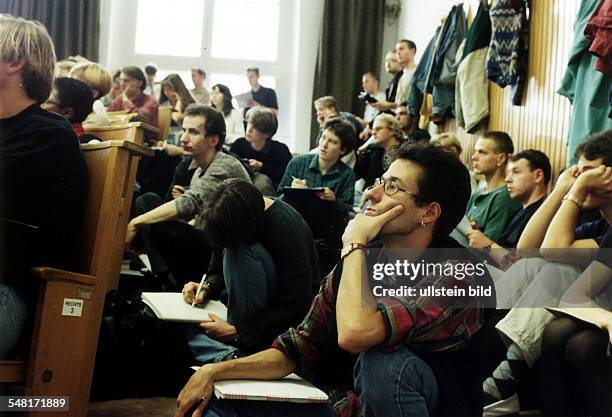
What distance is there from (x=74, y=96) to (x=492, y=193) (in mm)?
1561

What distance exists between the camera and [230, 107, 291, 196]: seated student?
4.02 meters

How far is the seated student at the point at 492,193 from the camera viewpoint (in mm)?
2844

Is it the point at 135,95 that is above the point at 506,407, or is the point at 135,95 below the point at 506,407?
above

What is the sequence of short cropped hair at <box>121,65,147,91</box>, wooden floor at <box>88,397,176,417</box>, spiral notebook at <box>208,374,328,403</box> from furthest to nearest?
1. short cropped hair at <box>121,65,147,91</box>
2. wooden floor at <box>88,397,176,417</box>
3. spiral notebook at <box>208,374,328,403</box>

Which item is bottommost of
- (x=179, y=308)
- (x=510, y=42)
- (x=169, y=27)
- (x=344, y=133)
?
(x=179, y=308)

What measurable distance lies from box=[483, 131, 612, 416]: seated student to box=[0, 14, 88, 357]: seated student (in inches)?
40.3

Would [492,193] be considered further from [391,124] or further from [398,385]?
[398,385]

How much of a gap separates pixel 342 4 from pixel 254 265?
17.5 feet

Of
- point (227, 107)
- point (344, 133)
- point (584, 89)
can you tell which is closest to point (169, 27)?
point (227, 107)

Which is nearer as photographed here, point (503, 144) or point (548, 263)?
point (548, 263)

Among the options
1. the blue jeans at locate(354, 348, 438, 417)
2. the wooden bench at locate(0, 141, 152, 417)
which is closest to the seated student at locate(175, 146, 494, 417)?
the blue jeans at locate(354, 348, 438, 417)

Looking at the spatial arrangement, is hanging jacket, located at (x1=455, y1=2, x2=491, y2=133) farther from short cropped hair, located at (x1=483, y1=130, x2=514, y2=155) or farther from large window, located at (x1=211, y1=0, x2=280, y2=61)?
large window, located at (x1=211, y1=0, x2=280, y2=61)

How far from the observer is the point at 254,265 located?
6.24 ft

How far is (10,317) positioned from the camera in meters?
1.51
